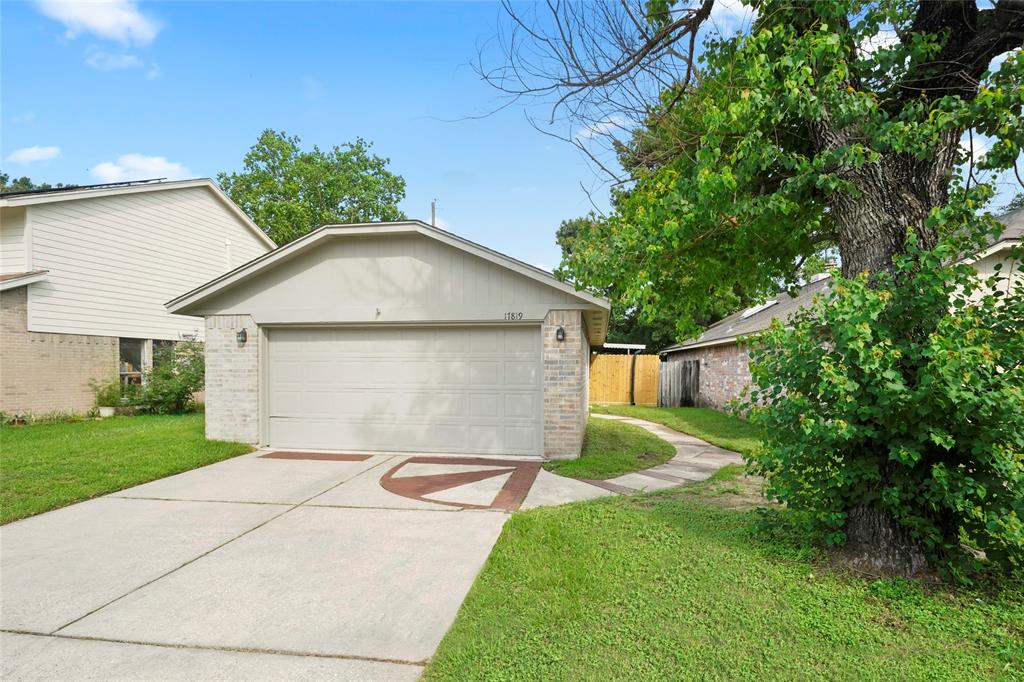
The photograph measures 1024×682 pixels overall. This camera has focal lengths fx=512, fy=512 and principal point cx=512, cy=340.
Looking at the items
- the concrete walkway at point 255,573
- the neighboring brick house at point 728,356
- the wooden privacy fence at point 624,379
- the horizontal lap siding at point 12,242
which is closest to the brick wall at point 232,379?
the concrete walkway at point 255,573

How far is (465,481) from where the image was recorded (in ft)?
22.1

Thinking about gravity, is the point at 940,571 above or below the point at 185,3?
below

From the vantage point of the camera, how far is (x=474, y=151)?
7.26 metres

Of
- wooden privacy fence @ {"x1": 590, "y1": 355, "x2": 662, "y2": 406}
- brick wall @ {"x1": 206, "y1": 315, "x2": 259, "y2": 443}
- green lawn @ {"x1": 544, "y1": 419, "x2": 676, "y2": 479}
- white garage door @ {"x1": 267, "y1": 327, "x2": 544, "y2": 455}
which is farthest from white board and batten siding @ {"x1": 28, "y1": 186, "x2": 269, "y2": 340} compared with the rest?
wooden privacy fence @ {"x1": 590, "y1": 355, "x2": 662, "y2": 406}

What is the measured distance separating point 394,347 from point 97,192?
988 cm

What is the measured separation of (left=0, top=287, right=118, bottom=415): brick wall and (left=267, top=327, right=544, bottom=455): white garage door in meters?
7.10

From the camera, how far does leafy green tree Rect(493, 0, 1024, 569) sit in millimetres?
3377

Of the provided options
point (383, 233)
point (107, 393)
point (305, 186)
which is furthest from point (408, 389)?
point (305, 186)

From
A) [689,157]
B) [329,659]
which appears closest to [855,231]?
[689,157]

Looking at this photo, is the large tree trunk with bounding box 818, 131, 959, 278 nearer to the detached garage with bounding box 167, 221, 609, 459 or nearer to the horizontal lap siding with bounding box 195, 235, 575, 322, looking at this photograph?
the detached garage with bounding box 167, 221, 609, 459

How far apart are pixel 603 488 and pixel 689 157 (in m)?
3.91

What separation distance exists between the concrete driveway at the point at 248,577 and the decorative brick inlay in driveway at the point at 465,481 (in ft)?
0.15

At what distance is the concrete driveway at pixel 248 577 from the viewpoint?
276 cm

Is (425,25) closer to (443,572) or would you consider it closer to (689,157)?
(689,157)
